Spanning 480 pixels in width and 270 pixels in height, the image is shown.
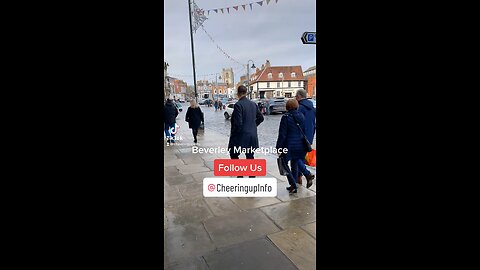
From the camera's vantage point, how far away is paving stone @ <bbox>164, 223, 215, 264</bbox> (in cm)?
224

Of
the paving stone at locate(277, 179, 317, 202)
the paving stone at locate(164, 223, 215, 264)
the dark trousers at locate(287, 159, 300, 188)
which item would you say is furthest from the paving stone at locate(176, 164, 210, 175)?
the paving stone at locate(164, 223, 215, 264)

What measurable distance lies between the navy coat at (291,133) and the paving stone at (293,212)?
66 centimetres

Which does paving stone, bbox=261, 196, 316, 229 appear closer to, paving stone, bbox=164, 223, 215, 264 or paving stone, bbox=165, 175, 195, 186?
paving stone, bbox=164, 223, 215, 264

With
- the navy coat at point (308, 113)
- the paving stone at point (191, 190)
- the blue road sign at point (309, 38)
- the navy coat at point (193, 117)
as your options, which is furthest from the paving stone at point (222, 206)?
the navy coat at point (193, 117)

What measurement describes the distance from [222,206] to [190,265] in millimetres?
1092

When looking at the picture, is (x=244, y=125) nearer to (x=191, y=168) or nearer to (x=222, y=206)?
(x=222, y=206)

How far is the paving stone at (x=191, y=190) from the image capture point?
3.53 metres

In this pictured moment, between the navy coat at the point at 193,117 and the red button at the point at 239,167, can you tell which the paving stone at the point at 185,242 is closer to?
the red button at the point at 239,167

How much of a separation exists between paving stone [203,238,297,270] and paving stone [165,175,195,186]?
195cm
